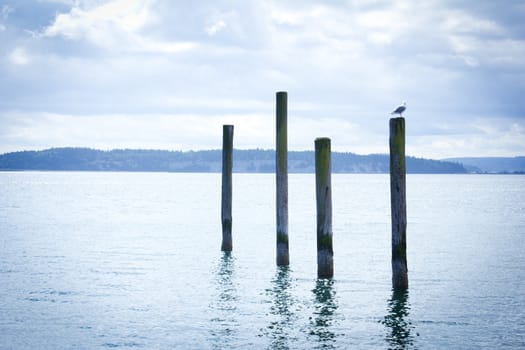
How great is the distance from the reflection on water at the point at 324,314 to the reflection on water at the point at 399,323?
3.46 feet

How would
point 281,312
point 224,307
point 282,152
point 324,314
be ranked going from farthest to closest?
1. point 282,152
2. point 224,307
3. point 281,312
4. point 324,314

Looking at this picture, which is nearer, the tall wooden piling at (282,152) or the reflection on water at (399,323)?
the reflection on water at (399,323)

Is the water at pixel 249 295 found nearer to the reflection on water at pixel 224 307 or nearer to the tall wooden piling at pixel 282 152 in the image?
the reflection on water at pixel 224 307

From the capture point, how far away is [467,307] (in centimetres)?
1513

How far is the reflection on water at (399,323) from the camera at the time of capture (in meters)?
12.1

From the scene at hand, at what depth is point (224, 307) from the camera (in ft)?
49.1

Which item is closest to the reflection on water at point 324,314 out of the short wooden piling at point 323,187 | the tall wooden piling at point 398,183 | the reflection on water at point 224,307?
the short wooden piling at point 323,187

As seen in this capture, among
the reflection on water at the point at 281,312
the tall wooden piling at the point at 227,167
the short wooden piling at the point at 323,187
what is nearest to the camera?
the reflection on water at the point at 281,312

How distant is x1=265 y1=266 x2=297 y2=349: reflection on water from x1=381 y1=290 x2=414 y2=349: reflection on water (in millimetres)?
1800

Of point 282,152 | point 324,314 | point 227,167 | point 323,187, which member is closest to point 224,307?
point 324,314

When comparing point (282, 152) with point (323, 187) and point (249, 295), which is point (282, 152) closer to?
point (323, 187)

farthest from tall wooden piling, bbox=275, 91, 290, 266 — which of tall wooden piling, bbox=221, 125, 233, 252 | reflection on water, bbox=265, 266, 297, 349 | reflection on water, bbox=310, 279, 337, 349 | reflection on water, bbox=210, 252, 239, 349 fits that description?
tall wooden piling, bbox=221, 125, 233, 252

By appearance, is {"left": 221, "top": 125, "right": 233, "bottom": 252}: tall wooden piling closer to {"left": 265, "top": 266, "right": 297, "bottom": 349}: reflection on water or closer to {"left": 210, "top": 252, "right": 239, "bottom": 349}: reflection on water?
{"left": 210, "top": 252, "right": 239, "bottom": 349}: reflection on water

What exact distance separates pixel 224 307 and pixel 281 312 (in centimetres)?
136
